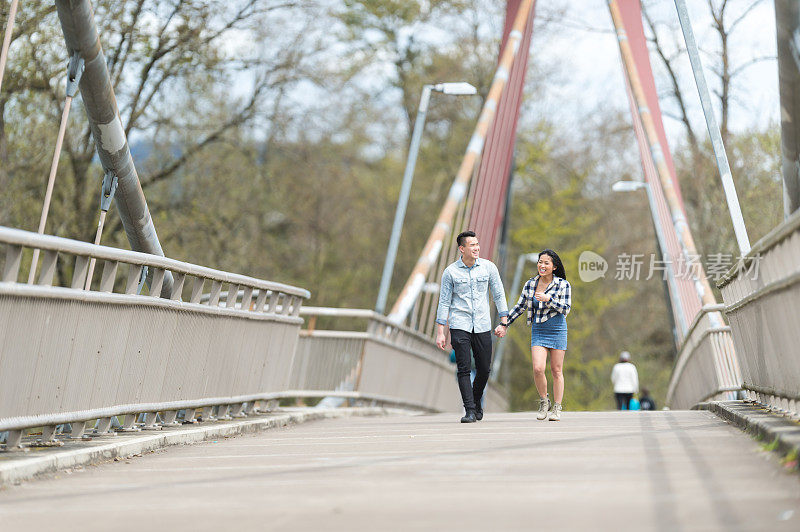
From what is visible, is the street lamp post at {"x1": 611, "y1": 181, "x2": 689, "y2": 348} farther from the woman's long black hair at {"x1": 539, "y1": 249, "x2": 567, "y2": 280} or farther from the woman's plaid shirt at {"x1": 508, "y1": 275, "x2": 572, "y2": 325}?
the woman's plaid shirt at {"x1": 508, "y1": 275, "x2": 572, "y2": 325}

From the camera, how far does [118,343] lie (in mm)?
7582

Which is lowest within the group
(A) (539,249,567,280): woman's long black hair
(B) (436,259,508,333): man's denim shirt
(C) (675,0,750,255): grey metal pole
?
(B) (436,259,508,333): man's denim shirt

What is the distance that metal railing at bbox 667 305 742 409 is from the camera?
48.2 feet

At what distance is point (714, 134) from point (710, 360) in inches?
112

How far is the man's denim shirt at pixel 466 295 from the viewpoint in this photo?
10.9 m

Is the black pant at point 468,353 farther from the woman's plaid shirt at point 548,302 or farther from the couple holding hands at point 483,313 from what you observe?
the woman's plaid shirt at point 548,302

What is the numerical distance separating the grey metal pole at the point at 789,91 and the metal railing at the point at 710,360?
5.95 m

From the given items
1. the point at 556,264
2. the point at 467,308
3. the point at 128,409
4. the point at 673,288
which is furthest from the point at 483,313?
the point at 673,288

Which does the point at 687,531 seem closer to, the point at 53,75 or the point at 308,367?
the point at 308,367

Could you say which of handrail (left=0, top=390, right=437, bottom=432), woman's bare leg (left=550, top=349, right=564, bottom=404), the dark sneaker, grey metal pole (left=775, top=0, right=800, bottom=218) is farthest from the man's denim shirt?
grey metal pole (left=775, top=0, right=800, bottom=218)

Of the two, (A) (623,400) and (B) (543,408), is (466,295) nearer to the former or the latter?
(B) (543,408)

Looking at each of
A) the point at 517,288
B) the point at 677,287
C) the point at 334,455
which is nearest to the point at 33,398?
the point at 334,455

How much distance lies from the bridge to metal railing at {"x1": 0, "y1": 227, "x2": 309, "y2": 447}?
2cm

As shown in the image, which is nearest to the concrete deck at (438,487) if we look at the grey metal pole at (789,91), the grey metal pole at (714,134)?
the grey metal pole at (789,91)
